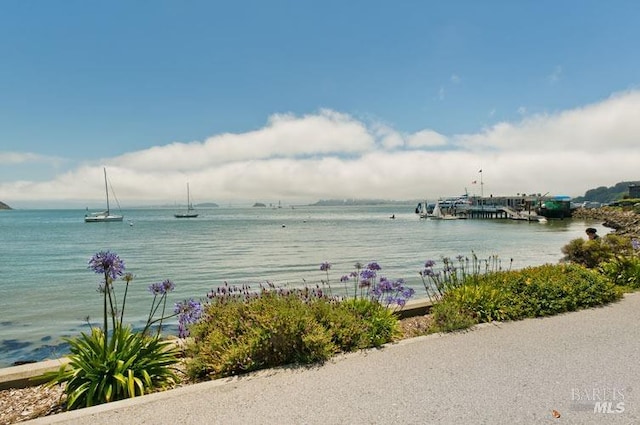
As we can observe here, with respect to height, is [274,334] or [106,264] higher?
[106,264]

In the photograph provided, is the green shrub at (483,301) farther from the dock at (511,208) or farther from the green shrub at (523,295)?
the dock at (511,208)

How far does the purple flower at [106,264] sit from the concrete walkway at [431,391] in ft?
4.78

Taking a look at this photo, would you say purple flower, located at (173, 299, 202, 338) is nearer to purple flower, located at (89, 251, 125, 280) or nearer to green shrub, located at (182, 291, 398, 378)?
green shrub, located at (182, 291, 398, 378)

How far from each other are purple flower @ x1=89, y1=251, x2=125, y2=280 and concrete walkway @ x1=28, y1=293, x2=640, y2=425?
1.46 metres

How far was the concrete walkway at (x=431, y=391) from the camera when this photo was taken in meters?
3.76

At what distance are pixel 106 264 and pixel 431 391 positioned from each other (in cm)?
389

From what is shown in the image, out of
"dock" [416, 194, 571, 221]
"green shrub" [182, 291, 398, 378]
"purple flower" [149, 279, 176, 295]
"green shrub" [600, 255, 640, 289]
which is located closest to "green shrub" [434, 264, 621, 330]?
"green shrub" [182, 291, 398, 378]

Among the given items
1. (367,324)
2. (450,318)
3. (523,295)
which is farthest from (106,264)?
(523,295)

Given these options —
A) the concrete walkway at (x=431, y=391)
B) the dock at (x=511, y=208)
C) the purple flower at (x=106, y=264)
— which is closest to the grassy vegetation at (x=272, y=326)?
the purple flower at (x=106, y=264)

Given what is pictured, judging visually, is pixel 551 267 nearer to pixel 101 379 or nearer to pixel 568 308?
pixel 568 308

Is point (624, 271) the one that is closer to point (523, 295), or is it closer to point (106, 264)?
point (523, 295)

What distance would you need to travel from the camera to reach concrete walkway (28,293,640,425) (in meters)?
3.76

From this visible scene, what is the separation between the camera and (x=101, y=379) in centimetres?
435

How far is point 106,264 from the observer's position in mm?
4590
